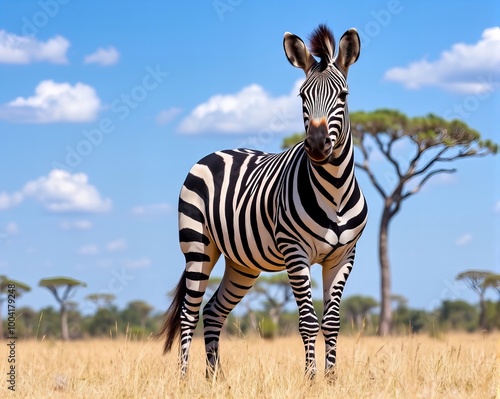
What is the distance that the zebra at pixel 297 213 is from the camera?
6.56 meters

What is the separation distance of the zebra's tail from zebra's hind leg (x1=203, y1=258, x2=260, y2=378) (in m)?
0.31

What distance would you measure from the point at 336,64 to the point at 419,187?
1916 cm

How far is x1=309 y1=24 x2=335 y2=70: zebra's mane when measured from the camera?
6738 mm

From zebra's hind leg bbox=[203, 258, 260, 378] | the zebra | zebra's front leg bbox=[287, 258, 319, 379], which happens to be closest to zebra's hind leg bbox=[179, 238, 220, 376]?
the zebra

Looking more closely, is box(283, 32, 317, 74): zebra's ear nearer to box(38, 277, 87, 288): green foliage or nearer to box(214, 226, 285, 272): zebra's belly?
box(214, 226, 285, 272): zebra's belly

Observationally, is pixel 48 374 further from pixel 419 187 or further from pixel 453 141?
pixel 453 141

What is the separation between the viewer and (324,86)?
6.44m

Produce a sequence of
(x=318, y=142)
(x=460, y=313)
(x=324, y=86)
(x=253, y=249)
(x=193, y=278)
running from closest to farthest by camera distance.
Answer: (x=318, y=142), (x=324, y=86), (x=253, y=249), (x=193, y=278), (x=460, y=313)

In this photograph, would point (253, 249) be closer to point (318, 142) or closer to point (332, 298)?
point (332, 298)

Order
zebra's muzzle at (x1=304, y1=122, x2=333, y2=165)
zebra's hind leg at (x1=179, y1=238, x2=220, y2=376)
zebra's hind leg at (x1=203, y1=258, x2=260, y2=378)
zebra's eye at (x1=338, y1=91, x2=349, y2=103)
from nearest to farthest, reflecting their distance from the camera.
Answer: zebra's muzzle at (x1=304, y1=122, x2=333, y2=165)
zebra's eye at (x1=338, y1=91, x2=349, y2=103)
zebra's hind leg at (x1=179, y1=238, x2=220, y2=376)
zebra's hind leg at (x1=203, y1=258, x2=260, y2=378)

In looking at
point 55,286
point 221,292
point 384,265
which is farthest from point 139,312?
point 221,292

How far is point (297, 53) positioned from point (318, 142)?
1.14 metres

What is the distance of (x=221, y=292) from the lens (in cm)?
828

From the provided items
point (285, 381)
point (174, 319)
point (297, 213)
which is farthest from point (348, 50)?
point (174, 319)
